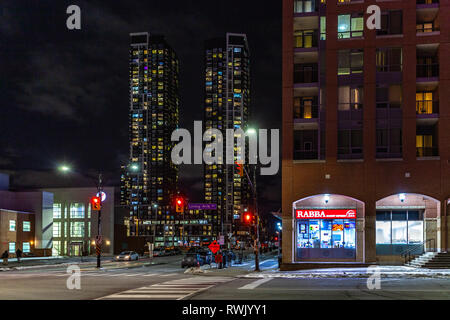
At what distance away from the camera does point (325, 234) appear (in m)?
39.3

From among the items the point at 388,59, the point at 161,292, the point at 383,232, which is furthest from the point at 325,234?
the point at 161,292

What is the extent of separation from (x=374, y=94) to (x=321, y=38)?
6098 mm

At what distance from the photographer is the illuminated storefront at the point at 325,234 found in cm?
3884

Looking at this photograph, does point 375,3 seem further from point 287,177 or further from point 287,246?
point 287,246

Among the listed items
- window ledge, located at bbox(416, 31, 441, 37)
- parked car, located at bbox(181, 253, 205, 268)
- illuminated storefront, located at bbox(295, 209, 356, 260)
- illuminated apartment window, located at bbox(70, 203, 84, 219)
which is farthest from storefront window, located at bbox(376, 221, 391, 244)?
illuminated apartment window, located at bbox(70, 203, 84, 219)

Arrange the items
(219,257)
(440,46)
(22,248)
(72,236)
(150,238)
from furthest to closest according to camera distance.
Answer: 1. (150,238)
2. (72,236)
3. (22,248)
4. (219,257)
5. (440,46)

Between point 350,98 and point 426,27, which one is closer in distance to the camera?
point 350,98

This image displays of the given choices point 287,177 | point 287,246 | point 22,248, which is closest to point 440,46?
point 287,177

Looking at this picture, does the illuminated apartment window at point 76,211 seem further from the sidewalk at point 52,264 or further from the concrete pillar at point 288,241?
the concrete pillar at point 288,241

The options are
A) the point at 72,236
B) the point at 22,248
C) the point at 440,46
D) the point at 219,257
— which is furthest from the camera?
the point at 72,236

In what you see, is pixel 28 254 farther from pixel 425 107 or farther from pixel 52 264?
pixel 425 107

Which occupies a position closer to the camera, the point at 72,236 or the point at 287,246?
the point at 287,246

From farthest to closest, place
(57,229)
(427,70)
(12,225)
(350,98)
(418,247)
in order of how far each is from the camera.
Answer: (57,229) → (12,225) → (350,98) → (427,70) → (418,247)

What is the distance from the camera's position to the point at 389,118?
3916 centimetres
